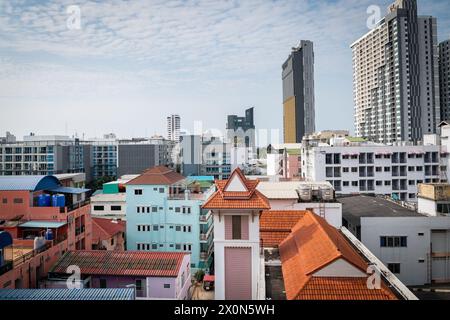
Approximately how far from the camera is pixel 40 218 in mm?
7867

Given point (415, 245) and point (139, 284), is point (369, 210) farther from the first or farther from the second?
point (139, 284)

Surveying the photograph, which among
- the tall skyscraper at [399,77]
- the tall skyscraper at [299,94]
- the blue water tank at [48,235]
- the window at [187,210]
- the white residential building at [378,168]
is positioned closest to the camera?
the blue water tank at [48,235]

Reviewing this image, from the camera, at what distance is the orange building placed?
681 centimetres

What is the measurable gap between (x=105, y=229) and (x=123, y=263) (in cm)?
393

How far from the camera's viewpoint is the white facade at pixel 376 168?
57.4ft

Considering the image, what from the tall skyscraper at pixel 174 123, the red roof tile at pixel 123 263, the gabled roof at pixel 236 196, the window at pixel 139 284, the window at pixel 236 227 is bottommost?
the window at pixel 139 284

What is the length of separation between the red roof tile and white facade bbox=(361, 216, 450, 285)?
4.40 m

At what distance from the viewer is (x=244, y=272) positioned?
5371 mm

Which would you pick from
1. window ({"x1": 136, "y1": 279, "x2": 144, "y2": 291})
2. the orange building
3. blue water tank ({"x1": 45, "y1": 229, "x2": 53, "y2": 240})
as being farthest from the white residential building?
blue water tank ({"x1": 45, "y1": 229, "x2": 53, "y2": 240})

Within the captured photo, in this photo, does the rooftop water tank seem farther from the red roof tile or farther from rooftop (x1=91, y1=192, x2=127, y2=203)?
rooftop (x1=91, y1=192, x2=127, y2=203)

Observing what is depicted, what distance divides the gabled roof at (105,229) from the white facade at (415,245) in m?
6.88

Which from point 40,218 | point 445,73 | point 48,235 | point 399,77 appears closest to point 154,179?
point 40,218

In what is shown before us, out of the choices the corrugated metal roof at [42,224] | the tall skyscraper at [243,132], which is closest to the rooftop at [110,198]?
the corrugated metal roof at [42,224]

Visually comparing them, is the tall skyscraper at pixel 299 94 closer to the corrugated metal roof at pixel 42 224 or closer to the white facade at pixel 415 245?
the white facade at pixel 415 245
